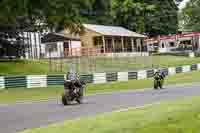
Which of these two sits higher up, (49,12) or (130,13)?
(130,13)

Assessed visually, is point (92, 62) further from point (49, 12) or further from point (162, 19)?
point (162, 19)

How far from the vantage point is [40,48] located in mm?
64625

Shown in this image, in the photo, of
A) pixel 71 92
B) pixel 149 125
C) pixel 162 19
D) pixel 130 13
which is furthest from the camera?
pixel 162 19

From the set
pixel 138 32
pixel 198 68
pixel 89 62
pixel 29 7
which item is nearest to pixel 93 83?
pixel 29 7

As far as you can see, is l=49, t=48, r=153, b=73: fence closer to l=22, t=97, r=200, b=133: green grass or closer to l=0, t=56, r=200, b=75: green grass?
l=0, t=56, r=200, b=75: green grass

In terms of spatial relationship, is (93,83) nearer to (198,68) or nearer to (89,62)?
(89,62)

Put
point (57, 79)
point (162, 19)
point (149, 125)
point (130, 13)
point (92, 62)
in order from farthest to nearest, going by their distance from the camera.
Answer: point (162, 19) → point (130, 13) → point (92, 62) → point (57, 79) → point (149, 125)

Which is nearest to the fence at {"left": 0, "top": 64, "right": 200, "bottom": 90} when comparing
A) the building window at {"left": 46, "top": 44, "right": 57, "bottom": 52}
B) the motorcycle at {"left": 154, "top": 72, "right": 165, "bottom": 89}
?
the motorcycle at {"left": 154, "top": 72, "right": 165, "bottom": 89}

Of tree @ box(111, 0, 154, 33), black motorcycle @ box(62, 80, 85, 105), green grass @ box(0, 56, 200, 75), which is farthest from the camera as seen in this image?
tree @ box(111, 0, 154, 33)

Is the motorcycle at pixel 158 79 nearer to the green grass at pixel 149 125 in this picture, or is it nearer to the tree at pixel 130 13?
the green grass at pixel 149 125

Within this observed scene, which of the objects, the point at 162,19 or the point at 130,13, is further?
the point at 162,19

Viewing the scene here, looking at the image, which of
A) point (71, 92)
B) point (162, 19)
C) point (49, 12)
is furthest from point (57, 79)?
point (162, 19)

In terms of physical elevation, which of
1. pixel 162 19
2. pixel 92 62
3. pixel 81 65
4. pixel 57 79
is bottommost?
pixel 57 79

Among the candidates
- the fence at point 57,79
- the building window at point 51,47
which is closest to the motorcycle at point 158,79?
the fence at point 57,79
